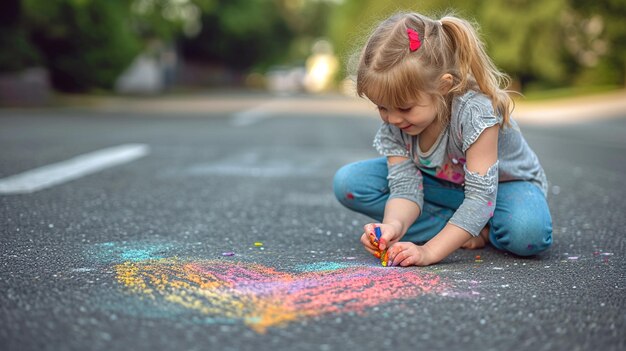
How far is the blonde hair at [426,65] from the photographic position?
2.25 meters

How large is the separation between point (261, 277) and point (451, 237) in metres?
0.66

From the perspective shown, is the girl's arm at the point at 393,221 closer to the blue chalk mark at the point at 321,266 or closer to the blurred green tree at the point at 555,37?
the blue chalk mark at the point at 321,266

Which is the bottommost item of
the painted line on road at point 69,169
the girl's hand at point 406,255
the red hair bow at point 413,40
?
the painted line on road at point 69,169

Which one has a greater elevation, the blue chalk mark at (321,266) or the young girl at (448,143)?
the young girl at (448,143)

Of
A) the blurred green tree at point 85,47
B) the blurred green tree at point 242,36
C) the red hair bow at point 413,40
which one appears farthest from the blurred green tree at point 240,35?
the red hair bow at point 413,40

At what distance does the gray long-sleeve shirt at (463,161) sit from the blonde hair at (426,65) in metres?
0.06

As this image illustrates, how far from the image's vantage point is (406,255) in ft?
7.45

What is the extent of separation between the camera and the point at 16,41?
15766mm

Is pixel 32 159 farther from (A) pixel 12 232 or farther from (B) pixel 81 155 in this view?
(A) pixel 12 232

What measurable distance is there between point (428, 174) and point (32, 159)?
3860mm

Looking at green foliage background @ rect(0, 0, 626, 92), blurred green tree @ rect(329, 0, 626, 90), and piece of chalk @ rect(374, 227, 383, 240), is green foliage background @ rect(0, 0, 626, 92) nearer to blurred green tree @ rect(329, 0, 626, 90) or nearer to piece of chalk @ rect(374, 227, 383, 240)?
blurred green tree @ rect(329, 0, 626, 90)

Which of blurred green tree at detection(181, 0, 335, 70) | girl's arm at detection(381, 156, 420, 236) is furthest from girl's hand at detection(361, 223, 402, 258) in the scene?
blurred green tree at detection(181, 0, 335, 70)

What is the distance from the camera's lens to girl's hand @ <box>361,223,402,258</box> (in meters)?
2.31

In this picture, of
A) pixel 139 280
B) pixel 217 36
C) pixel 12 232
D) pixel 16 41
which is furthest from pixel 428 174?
pixel 217 36
